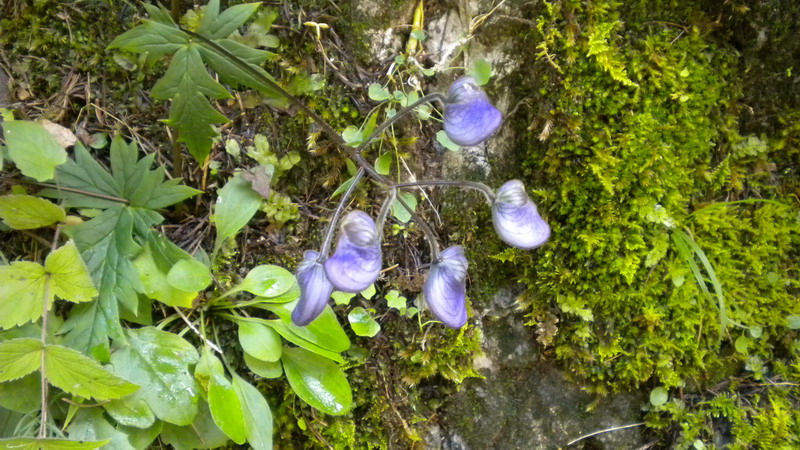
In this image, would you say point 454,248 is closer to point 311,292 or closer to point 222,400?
point 311,292

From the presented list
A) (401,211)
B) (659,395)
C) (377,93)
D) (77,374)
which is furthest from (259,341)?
(659,395)

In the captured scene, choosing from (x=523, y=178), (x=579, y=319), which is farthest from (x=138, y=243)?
(x=579, y=319)

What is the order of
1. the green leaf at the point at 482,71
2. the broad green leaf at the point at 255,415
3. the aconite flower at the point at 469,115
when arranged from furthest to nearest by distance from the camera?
the green leaf at the point at 482,71, the broad green leaf at the point at 255,415, the aconite flower at the point at 469,115

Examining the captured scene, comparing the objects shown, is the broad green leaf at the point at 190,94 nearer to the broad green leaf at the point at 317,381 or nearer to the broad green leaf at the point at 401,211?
the broad green leaf at the point at 401,211

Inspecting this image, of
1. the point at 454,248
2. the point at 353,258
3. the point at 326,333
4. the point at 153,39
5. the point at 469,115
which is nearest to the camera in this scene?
the point at 353,258

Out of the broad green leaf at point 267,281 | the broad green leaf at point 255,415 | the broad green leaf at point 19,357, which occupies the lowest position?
the broad green leaf at point 255,415

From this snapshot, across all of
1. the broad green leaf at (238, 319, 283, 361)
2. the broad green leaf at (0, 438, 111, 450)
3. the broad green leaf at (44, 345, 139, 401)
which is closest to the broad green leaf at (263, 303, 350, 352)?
the broad green leaf at (238, 319, 283, 361)

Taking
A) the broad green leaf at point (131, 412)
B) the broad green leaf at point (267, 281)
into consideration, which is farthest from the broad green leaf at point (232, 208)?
the broad green leaf at point (131, 412)
